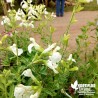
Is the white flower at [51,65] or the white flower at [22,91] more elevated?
the white flower at [51,65]

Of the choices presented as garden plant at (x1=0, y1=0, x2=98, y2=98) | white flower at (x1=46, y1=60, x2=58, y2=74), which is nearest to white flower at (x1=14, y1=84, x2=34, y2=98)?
garden plant at (x1=0, y1=0, x2=98, y2=98)

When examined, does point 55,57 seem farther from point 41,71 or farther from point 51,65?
point 41,71

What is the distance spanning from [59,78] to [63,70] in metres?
0.08

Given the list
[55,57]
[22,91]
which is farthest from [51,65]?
[22,91]

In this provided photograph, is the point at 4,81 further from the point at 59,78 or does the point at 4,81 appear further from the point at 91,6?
the point at 91,6

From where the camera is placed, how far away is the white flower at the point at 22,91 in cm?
110

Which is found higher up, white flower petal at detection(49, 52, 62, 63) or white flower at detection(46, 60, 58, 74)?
white flower petal at detection(49, 52, 62, 63)

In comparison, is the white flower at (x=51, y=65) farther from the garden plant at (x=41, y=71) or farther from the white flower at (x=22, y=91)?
the white flower at (x=22, y=91)

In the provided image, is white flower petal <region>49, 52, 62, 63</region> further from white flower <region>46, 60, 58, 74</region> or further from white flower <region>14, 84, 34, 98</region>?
white flower <region>14, 84, 34, 98</region>

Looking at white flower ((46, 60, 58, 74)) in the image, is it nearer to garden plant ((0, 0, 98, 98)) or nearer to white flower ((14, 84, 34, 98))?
garden plant ((0, 0, 98, 98))

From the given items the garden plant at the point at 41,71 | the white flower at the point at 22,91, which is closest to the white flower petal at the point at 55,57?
the garden plant at the point at 41,71

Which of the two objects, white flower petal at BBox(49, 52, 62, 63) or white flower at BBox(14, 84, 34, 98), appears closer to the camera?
white flower at BBox(14, 84, 34, 98)

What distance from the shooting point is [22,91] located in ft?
3.65

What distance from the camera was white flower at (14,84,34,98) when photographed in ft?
3.62
